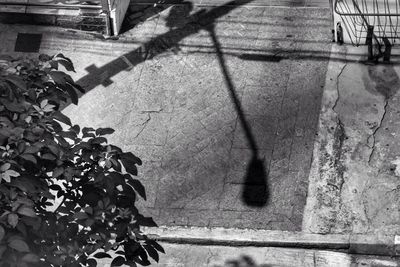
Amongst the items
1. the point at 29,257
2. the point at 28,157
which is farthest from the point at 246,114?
the point at 29,257

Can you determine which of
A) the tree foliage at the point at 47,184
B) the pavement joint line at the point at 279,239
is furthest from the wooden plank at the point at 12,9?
the tree foliage at the point at 47,184

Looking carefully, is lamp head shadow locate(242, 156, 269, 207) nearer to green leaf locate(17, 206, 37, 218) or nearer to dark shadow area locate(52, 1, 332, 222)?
dark shadow area locate(52, 1, 332, 222)

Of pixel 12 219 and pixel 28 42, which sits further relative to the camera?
pixel 28 42

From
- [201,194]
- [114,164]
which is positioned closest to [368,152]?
[201,194]

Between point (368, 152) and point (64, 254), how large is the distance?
19.6ft

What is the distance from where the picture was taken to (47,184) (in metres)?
7.16

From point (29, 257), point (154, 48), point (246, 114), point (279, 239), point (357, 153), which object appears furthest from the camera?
point (154, 48)

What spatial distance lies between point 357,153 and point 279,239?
1.67m

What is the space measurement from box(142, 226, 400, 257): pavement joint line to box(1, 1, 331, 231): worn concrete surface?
131 mm

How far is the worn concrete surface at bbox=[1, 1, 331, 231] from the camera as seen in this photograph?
11805 millimetres

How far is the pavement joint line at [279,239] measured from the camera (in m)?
11.3

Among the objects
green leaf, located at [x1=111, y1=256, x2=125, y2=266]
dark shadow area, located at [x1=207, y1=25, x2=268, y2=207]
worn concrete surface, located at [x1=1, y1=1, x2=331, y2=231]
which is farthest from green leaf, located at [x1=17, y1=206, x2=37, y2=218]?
dark shadow area, located at [x1=207, y1=25, x2=268, y2=207]

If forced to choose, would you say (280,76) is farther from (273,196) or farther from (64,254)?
(64,254)

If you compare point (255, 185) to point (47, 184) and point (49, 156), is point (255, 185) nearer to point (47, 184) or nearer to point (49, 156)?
point (47, 184)
